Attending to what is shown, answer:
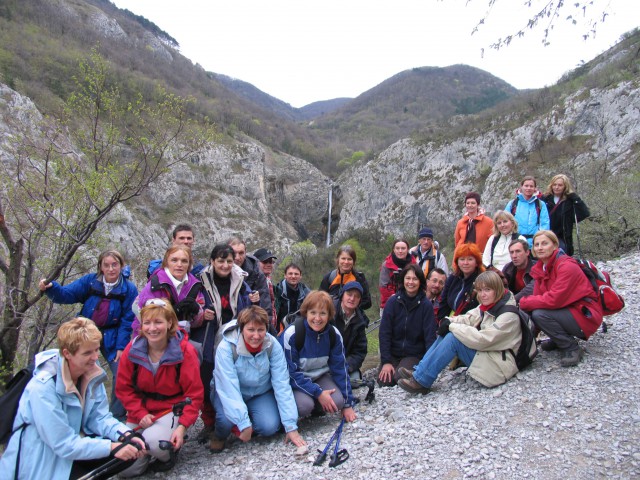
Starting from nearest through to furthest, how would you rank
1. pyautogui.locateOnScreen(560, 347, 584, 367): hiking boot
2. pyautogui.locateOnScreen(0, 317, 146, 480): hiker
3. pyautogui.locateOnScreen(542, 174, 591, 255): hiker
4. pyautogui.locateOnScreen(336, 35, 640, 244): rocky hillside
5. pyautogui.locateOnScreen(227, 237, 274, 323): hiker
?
pyautogui.locateOnScreen(0, 317, 146, 480): hiker < pyautogui.locateOnScreen(560, 347, 584, 367): hiking boot < pyautogui.locateOnScreen(227, 237, 274, 323): hiker < pyautogui.locateOnScreen(542, 174, 591, 255): hiker < pyautogui.locateOnScreen(336, 35, 640, 244): rocky hillside

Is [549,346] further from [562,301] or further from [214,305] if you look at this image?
[214,305]

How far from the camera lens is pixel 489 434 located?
139 inches

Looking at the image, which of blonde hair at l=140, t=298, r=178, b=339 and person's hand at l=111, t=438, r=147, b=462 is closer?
person's hand at l=111, t=438, r=147, b=462

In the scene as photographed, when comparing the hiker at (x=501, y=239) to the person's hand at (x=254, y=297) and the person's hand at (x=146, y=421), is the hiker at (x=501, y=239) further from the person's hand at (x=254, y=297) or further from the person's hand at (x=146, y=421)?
the person's hand at (x=146, y=421)

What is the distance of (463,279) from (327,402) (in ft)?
8.01

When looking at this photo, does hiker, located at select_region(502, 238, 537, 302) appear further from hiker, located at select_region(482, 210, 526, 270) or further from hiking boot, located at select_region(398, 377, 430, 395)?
hiking boot, located at select_region(398, 377, 430, 395)

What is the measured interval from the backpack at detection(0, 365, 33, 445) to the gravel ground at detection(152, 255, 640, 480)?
4.26 ft

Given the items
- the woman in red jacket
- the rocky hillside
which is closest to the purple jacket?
the woman in red jacket

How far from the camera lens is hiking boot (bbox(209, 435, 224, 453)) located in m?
4.01

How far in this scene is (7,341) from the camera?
7012mm

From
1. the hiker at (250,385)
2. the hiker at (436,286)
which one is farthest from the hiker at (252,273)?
the hiker at (436,286)

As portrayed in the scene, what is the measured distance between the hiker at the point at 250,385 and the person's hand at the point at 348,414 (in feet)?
2.05

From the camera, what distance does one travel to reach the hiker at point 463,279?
196 inches

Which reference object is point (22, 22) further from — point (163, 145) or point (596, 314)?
point (596, 314)
